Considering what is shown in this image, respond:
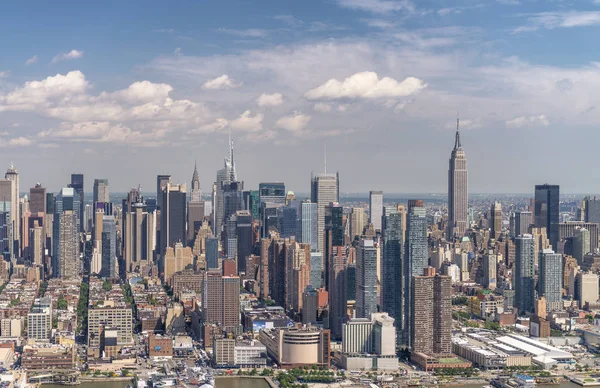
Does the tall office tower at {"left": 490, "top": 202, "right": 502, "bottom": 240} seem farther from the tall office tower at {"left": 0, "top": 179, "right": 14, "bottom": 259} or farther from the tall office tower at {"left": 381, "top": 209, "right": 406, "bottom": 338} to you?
the tall office tower at {"left": 0, "top": 179, "right": 14, "bottom": 259}

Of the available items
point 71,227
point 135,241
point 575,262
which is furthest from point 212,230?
point 575,262

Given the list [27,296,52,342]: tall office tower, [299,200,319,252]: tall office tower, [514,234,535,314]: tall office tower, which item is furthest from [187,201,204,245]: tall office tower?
[27,296,52,342]: tall office tower

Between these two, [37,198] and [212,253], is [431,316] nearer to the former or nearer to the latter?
[212,253]

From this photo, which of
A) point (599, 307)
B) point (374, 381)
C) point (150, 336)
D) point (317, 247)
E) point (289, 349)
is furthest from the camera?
point (317, 247)

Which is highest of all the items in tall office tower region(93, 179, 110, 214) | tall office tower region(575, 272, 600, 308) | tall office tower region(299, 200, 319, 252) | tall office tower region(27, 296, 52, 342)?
tall office tower region(93, 179, 110, 214)

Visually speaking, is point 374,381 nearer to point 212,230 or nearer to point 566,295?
point 566,295
